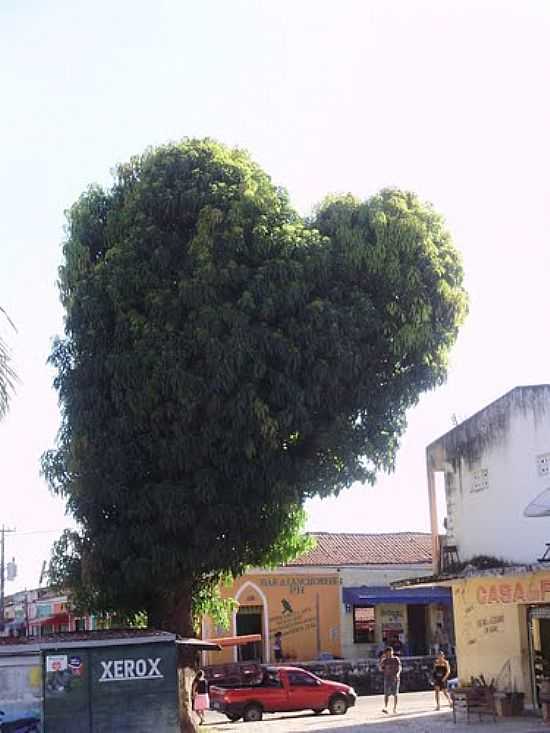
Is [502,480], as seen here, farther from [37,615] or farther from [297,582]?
[37,615]

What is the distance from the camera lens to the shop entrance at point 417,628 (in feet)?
140

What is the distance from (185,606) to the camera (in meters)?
19.6

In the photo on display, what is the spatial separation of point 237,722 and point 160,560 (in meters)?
10.4

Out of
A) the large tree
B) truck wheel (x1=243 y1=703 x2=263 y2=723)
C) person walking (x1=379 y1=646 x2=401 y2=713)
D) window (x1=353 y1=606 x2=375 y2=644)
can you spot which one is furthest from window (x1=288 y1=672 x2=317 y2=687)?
window (x1=353 y1=606 x2=375 y2=644)

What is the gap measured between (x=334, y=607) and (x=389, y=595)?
220 centimetres

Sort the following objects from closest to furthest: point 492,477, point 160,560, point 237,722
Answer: point 160,560, point 492,477, point 237,722

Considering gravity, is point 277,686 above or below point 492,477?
below

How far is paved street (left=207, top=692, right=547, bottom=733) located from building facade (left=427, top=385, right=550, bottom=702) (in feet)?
4.81

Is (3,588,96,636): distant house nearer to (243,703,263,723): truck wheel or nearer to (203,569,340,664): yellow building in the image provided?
(203,569,340,664): yellow building

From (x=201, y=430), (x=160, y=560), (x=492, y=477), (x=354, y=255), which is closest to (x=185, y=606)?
(x=160, y=560)

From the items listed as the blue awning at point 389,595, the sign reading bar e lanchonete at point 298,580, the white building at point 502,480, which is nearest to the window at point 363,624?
the blue awning at point 389,595

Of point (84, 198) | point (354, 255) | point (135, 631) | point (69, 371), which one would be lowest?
point (135, 631)

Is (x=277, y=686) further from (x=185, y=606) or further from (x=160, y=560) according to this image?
(x=160, y=560)

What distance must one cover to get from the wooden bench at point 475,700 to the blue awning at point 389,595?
58.2 feet
